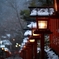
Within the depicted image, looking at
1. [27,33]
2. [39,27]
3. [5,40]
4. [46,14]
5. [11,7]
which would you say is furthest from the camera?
[5,40]

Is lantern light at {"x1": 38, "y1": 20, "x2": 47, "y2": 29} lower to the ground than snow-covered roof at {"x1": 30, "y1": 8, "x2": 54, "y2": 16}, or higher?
lower

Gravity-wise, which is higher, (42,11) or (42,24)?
(42,11)

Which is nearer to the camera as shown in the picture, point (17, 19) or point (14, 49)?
point (17, 19)

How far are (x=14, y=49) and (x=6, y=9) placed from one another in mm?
8299

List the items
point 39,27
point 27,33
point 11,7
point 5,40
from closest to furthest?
point 39,27
point 27,33
point 11,7
point 5,40

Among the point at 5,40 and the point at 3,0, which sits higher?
the point at 3,0

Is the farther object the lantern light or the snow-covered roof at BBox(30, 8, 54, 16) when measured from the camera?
the lantern light

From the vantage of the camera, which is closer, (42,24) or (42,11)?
(42,11)

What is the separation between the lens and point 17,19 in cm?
4775

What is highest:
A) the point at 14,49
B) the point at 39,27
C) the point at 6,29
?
the point at 39,27

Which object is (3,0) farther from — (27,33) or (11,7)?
(27,33)

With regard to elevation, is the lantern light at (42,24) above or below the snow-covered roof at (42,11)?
below

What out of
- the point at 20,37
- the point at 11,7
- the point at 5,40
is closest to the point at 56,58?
the point at 11,7

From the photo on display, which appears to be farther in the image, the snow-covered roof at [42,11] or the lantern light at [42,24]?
the lantern light at [42,24]
